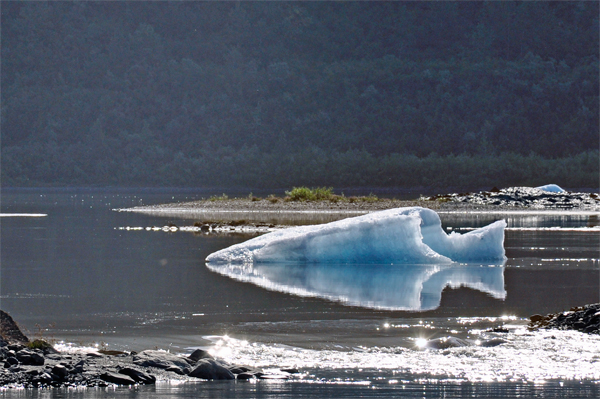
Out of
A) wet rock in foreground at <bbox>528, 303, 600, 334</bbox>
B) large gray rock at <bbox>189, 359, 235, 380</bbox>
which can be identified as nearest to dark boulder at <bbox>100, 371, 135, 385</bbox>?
large gray rock at <bbox>189, 359, 235, 380</bbox>

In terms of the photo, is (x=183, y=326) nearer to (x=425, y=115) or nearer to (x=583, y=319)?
(x=583, y=319)

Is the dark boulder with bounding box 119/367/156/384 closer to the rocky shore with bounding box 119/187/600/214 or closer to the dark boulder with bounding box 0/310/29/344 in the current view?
the dark boulder with bounding box 0/310/29/344

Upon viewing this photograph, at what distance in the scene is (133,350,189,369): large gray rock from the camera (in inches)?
491

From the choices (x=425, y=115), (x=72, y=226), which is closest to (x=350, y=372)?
(x=72, y=226)

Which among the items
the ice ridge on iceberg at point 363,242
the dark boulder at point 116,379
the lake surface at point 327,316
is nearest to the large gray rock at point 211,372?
the lake surface at point 327,316

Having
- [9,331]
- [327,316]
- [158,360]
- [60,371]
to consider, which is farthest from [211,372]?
[327,316]

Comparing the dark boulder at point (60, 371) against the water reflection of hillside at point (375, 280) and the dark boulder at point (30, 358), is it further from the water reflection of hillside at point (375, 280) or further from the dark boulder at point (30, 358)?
the water reflection of hillside at point (375, 280)

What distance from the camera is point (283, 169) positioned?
185000 millimetres

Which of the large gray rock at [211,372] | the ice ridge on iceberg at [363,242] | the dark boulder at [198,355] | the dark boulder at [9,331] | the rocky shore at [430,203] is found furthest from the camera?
the rocky shore at [430,203]

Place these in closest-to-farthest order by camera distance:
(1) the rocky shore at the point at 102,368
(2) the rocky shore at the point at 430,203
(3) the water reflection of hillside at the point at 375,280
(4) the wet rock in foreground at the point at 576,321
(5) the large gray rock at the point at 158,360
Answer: (1) the rocky shore at the point at 102,368, (5) the large gray rock at the point at 158,360, (4) the wet rock in foreground at the point at 576,321, (3) the water reflection of hillside at the point at 375,280, (2) the rocky shore at the point at 430,203

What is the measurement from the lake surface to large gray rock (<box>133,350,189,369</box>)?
750mm

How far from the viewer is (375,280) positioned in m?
23.0

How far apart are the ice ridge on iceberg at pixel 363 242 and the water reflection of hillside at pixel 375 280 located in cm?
28

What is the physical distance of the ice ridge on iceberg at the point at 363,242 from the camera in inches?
1001
